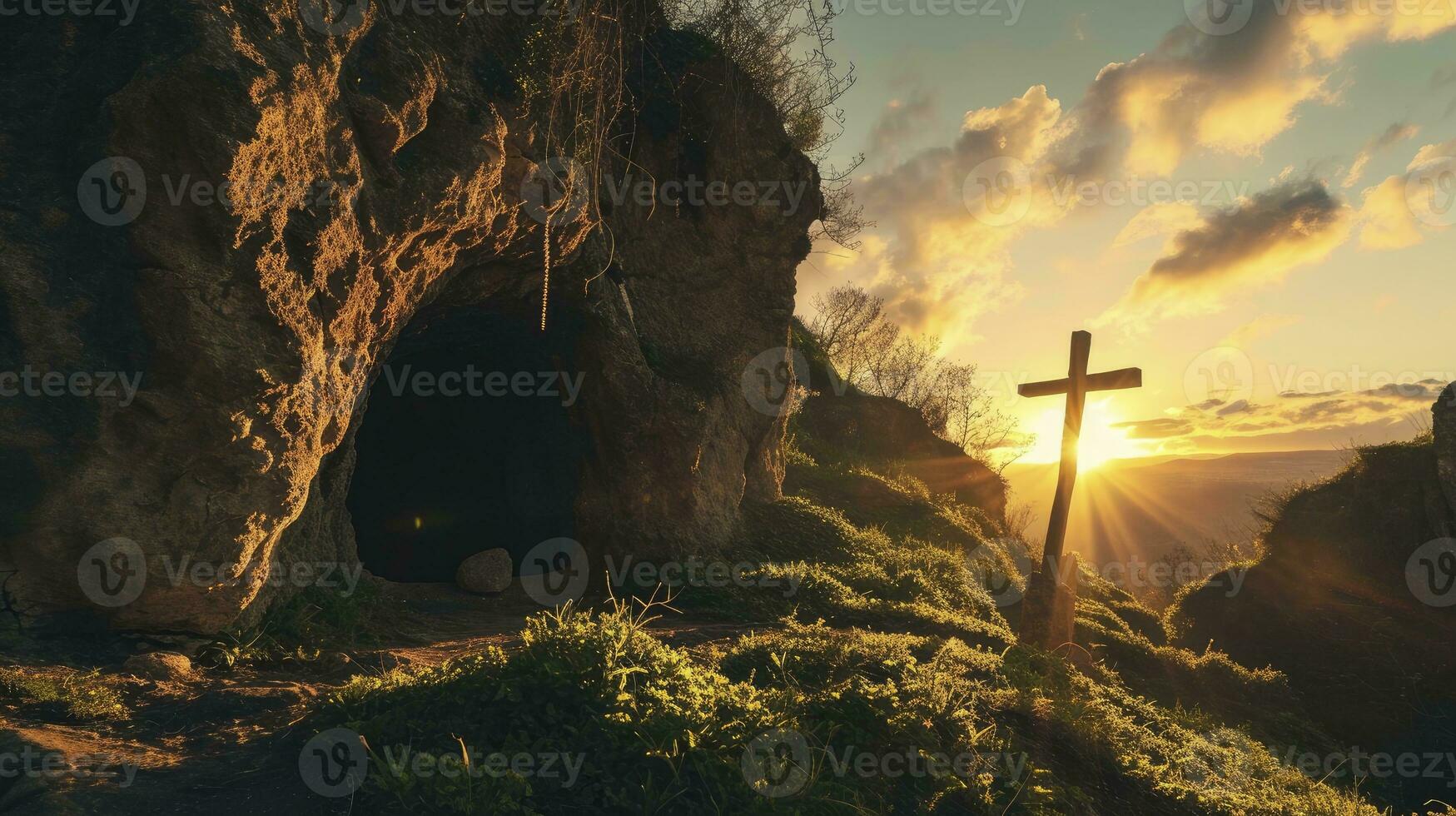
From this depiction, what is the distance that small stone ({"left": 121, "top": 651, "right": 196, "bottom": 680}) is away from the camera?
15.1 ft

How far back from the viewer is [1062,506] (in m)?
11.7

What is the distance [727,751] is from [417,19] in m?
6.97

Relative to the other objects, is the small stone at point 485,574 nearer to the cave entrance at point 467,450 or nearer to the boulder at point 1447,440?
the cave entrance at point 467,450

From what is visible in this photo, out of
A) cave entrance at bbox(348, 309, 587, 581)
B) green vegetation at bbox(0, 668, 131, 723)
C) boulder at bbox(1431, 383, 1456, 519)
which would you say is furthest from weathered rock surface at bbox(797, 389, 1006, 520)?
green vegetation at bbox(0, 668, 131, 723)

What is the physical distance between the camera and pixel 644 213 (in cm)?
1221

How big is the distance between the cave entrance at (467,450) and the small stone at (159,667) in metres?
5.55

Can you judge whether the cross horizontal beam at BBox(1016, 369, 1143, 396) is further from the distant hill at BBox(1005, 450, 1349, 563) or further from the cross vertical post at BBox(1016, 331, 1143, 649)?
the distant hill at BBox(1005, 450, 1349, 563)

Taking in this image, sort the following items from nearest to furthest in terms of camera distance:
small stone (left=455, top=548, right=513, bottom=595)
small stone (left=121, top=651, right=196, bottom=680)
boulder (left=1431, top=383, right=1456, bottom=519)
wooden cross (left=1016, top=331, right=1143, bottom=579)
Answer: small stone (left=121, top=651, right=196, bottom=680) < small stone (left=455, top=548, right=513, bottom=595) < wooden cross (left=1016, top=331, right=1143, bottom=579) < boulder (left=1431, top=383, right=1456, bottom=519)

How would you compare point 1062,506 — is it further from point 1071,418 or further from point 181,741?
point 181,741

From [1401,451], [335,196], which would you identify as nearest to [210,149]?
[335,196]

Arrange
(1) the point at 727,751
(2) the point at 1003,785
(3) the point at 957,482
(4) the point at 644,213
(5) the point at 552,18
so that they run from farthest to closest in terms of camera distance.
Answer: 1. (3) the point at 957,482
2. (4) the point at 644,213
3. (5) the point at 552,18
4. (2) the point at 1003,785
5. (1) the point at 727,751

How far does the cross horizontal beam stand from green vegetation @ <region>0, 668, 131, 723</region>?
11549mm

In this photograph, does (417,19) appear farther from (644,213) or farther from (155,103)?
(644,213)

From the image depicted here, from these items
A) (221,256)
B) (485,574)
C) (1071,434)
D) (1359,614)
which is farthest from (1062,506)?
(221,256)
